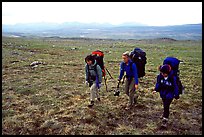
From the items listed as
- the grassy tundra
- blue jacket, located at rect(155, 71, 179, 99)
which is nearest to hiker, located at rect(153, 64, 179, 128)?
blue jacket, located at rect(155, 71, 179, 99)

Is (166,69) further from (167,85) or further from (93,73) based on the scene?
(93,73)

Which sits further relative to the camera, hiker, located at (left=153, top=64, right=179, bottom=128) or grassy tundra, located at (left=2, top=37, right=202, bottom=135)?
grassy tundra, located at (left=2, top=37, right=202, bottom=135)

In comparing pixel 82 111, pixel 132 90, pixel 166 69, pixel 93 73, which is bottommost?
pixel 82 111

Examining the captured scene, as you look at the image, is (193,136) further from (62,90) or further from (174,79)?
(62,90)

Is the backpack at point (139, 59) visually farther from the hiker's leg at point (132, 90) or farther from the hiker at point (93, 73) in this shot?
the hiker at point (93, 73)

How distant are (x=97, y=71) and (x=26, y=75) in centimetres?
897

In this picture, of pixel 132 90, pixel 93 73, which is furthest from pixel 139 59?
pixel 93 73

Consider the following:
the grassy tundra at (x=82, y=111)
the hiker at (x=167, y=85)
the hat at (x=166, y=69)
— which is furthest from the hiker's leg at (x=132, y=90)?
the hat at (x=166, y=69)

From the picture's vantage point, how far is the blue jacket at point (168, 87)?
326 inches

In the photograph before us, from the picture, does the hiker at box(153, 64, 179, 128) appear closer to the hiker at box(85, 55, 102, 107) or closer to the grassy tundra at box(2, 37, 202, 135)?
the grassy tundra at box(2, 37, 202, 135)

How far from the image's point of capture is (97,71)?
33.4ft

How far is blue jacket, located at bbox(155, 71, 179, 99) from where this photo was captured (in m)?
8.28

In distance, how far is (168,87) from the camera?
331 inches

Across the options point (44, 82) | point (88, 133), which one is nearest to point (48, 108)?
point (88, 133)
